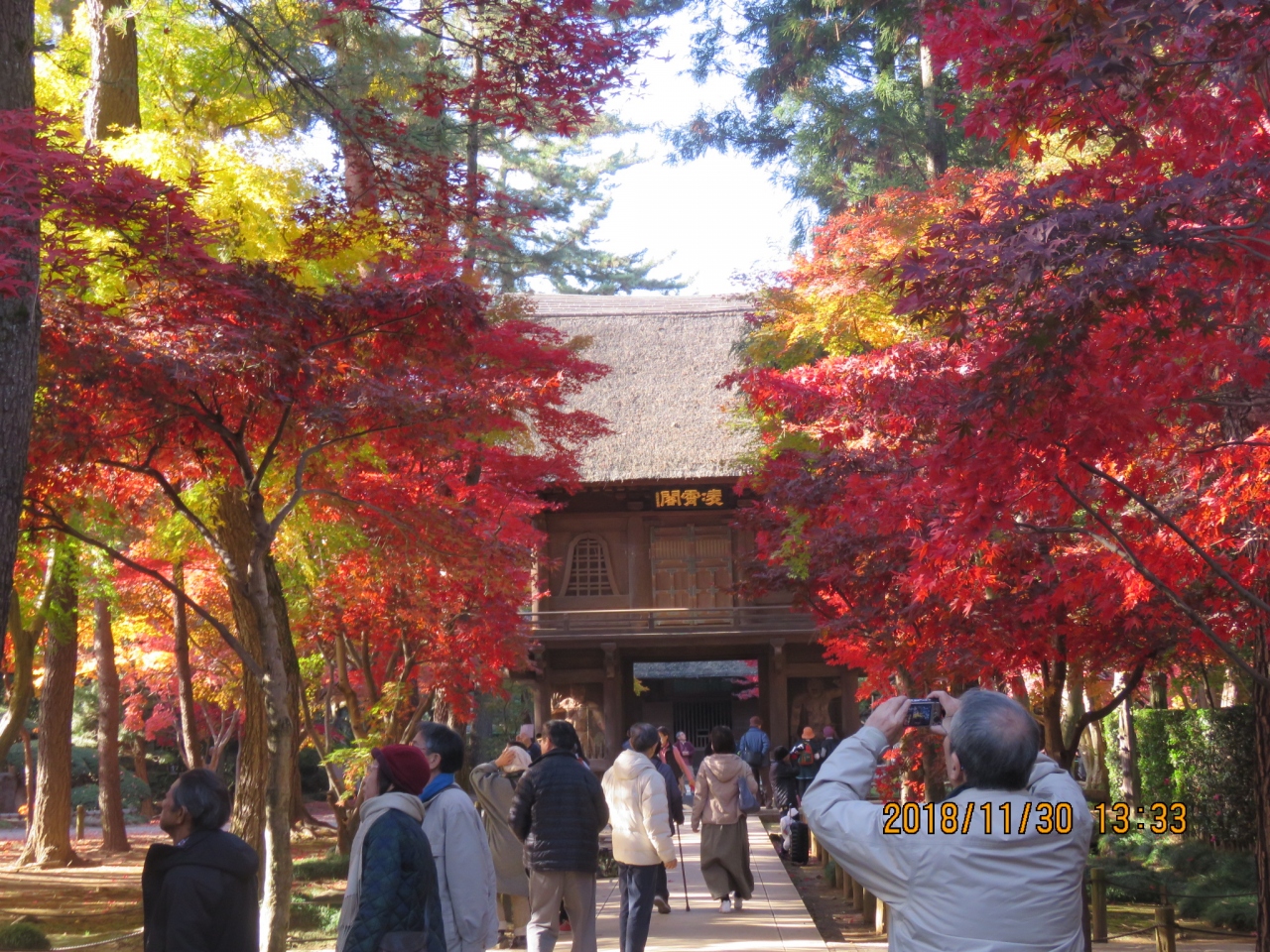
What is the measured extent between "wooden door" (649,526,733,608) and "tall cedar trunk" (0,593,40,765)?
1507 cm

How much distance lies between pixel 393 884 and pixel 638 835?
3.62 metres

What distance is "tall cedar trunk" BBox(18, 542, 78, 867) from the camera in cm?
1577

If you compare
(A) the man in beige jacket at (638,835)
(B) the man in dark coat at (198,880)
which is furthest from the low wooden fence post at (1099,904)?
(B) the man in dark coat at (198,880)

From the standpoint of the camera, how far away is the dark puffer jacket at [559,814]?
6.59m

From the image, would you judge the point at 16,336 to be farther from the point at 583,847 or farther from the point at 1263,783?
→ the point at 1263,783

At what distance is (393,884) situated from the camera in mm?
3953

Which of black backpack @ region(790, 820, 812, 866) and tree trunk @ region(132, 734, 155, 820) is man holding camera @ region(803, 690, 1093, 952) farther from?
tree trunk @ region(132, 734, 155, 820)

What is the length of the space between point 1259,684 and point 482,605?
9395mm

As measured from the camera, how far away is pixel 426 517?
10.1m

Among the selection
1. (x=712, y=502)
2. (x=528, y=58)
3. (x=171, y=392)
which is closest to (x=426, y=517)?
(x=171, y=392)

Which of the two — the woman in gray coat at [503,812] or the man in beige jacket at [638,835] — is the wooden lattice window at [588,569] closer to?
the woman in gray coat at [503,812]

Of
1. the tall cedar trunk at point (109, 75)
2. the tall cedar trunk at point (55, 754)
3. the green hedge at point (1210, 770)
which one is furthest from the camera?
the tall cedar trunk at point (55, 754)

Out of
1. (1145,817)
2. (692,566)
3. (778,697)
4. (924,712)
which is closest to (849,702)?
(778,697)

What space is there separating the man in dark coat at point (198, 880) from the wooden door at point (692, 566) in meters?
21.9
